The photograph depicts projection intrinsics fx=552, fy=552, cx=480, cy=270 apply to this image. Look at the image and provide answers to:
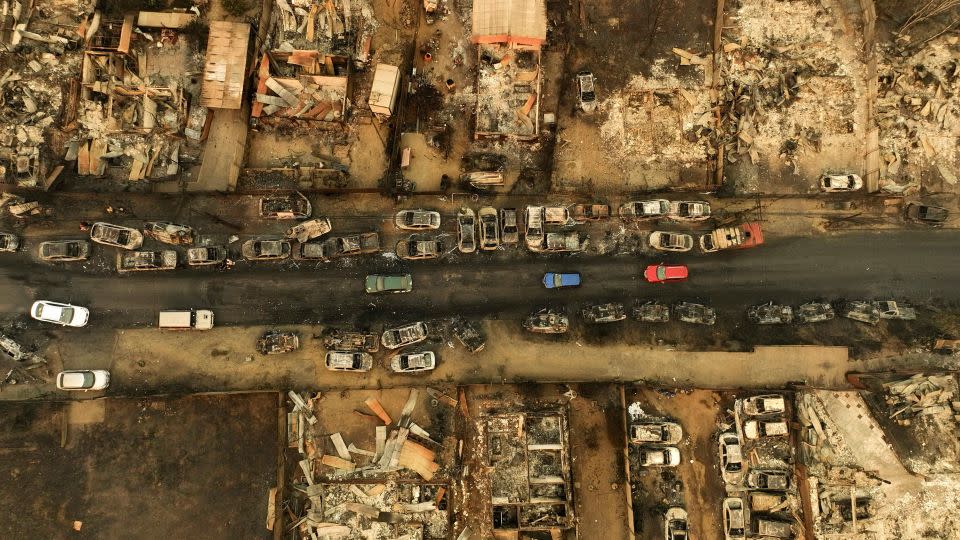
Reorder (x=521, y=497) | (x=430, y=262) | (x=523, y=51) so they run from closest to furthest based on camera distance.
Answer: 1. (x=521, y=497)
2. (x=430, y=262)
3. (x=523, y=51)

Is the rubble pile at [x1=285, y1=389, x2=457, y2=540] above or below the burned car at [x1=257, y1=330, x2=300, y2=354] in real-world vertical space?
below

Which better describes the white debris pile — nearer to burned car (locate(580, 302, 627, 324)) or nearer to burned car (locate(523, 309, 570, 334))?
burned car (locate(580, 302, 627, 324))

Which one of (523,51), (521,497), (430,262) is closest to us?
(521,497)

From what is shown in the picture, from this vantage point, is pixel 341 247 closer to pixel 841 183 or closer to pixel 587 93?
pixel 587 93

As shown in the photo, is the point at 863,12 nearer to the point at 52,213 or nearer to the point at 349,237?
the point at 349,237

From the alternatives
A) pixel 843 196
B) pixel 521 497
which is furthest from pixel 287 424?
pixel 843 196

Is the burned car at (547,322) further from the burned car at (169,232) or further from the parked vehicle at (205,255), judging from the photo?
the burned car at (169,232)

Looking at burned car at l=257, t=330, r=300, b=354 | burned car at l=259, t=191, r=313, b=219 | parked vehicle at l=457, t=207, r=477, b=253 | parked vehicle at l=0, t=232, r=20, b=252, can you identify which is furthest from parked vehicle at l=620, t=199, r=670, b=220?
parked vehicle at l=0, t=232, r=20, b=252
